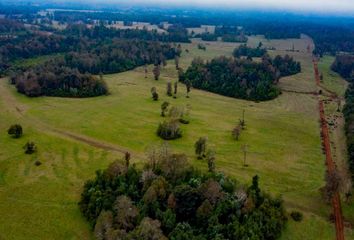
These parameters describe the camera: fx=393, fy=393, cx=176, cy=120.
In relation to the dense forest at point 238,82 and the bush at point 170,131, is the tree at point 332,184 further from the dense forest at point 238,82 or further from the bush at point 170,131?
the dense forest at point 238,82

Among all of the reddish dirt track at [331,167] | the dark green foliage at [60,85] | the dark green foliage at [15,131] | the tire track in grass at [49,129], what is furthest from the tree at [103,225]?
the dark green foliage at [60,85]

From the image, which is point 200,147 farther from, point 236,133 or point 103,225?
point 103,225

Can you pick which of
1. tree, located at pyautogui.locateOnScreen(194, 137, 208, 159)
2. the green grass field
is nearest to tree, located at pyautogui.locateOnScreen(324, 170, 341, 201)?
the green grass field

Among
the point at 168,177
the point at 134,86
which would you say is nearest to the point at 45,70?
the point at 134,86

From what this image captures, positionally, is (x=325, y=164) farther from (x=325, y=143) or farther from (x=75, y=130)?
(x=75, y=130)

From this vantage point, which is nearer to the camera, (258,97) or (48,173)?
(48,173)

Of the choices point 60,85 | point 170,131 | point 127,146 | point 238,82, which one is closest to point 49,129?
point 127,146

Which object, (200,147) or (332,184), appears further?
(200,147)
